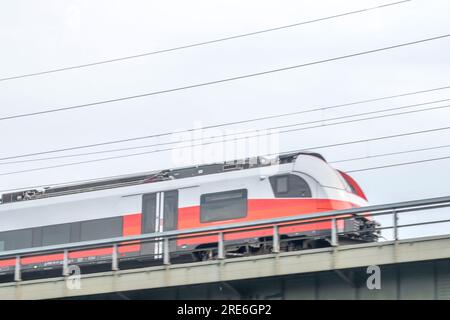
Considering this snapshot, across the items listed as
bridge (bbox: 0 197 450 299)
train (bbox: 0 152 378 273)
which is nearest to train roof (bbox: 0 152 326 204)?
train (bbox: 0 152 378 273)

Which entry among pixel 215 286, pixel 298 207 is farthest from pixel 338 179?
pixel 215 286

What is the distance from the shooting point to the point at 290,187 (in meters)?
29.1

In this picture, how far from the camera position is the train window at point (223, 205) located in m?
29.6

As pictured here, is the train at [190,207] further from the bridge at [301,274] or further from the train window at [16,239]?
the bridge at [301,274]

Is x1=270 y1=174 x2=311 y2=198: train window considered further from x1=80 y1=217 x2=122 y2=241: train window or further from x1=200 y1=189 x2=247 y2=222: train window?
x1=80 y1=217 x2=122 y2=241: train window

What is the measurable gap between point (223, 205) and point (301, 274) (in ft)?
27.6

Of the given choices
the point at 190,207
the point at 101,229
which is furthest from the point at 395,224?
the point at 101,229

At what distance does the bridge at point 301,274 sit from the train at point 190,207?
3627 mm

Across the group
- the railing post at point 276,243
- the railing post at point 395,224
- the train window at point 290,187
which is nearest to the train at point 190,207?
the train window at point 290,187

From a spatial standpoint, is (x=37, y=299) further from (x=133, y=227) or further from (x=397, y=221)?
(x=397, y=221)

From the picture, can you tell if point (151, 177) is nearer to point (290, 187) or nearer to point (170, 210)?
point (170, 210)

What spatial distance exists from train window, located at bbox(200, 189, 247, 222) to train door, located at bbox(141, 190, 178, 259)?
0.99m

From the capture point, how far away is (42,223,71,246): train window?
108 feet
